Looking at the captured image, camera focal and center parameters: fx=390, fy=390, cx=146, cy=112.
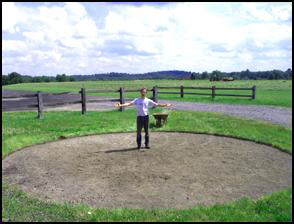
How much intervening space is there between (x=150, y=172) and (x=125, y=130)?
6.37m

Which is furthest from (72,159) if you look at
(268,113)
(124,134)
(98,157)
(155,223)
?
(268,113)

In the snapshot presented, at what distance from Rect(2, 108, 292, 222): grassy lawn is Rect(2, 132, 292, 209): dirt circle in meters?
0.43

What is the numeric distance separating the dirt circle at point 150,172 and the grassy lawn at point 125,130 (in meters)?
0.43

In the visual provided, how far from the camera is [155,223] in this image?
6.10 m

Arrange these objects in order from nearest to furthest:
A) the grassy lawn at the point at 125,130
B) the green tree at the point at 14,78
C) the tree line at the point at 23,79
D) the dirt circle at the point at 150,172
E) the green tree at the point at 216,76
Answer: the grassy lawn at the point at 125,130 → the dirt circle at the point at 150,172 → the tree line at the point at 23,79 → the green tree at the point at 14,78 → the green tree at the point at 216,76

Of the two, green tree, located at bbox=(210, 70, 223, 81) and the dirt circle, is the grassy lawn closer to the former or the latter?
the dirt circle

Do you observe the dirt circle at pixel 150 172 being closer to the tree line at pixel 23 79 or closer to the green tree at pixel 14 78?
the tree line at pixel 23 79

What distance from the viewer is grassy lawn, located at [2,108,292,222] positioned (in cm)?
638

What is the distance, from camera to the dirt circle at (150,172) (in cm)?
761

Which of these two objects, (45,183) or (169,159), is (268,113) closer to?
(169,159)

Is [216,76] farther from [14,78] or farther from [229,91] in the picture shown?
[229,91]

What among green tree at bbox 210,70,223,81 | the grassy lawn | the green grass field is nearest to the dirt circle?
the grassy lawn

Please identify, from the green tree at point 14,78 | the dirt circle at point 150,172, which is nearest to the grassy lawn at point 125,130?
the dirt circle at point 150,172

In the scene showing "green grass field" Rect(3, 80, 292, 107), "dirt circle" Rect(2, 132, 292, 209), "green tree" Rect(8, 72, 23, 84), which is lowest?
"dirt circle" Rect(2, 132, 292, 209)
